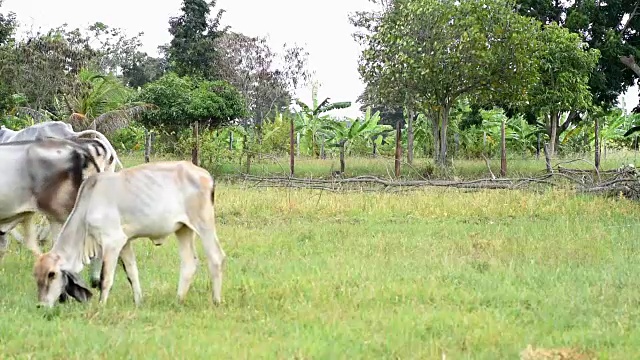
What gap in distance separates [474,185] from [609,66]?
13.1 meters

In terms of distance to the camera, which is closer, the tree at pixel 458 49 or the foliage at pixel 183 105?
the tree at pixel 458 49

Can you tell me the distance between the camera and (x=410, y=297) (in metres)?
7.36

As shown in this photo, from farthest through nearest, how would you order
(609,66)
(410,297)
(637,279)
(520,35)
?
(609,66) < (520,35) < (637,279) < (410,297)

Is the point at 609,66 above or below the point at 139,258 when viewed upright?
above

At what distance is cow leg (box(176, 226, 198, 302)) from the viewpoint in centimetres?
737

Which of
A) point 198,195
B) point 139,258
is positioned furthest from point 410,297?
point 139,258

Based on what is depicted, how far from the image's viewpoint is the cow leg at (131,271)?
733 centimetres

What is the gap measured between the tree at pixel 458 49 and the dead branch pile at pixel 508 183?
435cm

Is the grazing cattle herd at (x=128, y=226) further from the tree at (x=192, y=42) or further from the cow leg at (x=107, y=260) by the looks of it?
the tree at (x=192, y=42)

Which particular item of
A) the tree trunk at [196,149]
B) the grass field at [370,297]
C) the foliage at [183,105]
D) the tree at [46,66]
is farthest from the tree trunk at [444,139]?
the tree at [46,66]

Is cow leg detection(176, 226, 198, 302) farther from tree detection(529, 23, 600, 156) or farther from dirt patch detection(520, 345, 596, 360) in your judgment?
tree detection(529, 23, 600, 156)

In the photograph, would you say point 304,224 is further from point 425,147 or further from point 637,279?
point 425,147

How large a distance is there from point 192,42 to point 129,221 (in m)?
29.6

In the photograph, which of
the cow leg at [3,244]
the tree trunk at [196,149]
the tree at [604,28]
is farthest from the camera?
the tree at [604,28]
